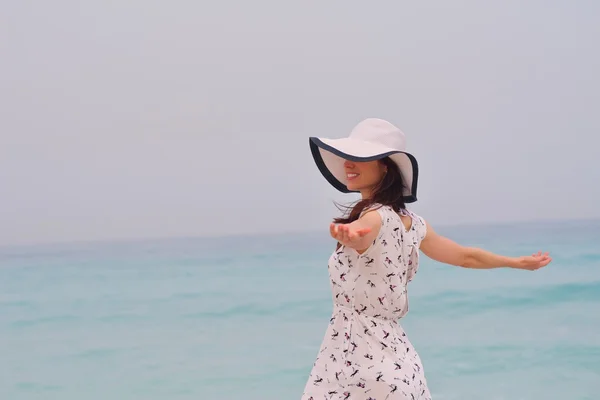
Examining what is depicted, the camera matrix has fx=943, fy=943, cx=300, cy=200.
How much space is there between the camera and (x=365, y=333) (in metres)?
2.40

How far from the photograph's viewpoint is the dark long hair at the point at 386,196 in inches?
95.1

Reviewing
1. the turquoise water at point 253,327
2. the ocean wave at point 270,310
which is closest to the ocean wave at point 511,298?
the turquoise water at point 253,327

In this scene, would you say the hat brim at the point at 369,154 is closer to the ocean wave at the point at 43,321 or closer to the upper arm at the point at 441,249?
the upper arm at the point at 441,249

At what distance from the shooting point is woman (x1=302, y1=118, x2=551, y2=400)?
7.75ft

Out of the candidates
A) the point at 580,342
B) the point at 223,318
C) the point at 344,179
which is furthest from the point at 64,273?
the point at 344,179

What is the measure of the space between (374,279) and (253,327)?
23.6 ft

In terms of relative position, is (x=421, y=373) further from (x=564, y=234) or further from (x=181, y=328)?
(x=564, y=234)

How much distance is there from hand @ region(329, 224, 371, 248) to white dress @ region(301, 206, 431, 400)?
18 centimetres

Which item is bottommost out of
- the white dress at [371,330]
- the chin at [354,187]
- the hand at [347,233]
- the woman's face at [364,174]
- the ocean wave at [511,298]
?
the ocean wave at [511,298]

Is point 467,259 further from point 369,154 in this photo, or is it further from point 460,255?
point 369,154

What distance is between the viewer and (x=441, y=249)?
2.64 meters

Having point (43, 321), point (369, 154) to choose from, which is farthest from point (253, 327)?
point (369, 154)

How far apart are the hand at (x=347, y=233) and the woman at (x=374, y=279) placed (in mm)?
105

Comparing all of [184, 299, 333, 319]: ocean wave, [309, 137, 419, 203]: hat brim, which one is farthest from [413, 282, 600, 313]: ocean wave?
[309, 137, 419, 203]: hat brim
